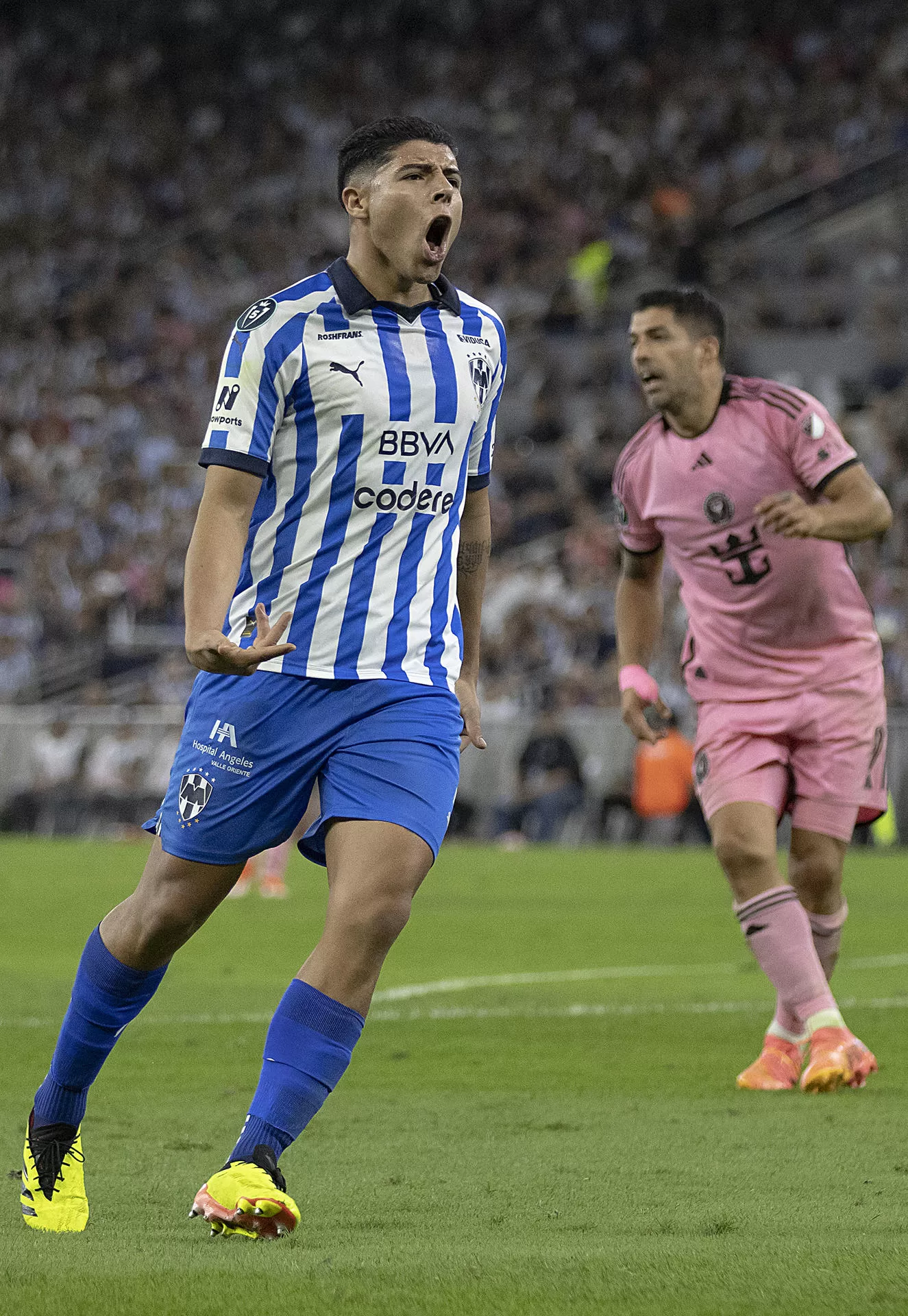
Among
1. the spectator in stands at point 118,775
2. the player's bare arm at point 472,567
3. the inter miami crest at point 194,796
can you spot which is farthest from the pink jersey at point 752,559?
the spectator in stands at point 118,775

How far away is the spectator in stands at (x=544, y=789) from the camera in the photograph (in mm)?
19438

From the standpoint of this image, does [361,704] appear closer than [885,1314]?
No

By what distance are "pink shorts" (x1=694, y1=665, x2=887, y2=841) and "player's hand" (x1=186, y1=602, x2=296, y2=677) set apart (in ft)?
9.73

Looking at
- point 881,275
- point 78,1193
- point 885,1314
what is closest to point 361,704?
point 78,1193

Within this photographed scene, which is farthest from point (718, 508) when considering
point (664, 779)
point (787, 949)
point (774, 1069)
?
point (664, 779)

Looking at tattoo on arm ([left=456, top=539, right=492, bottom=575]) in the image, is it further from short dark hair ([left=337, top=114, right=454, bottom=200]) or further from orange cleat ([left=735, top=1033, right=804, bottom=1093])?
orange cleat ([left=735, top=1033, right=804, bottom=1093])

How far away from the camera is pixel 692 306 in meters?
6.61

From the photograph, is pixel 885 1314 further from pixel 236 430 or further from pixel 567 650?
pixel 567 650

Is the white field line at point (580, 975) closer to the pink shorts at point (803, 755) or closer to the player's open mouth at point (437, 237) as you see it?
the pink shorts at point (803, 755)

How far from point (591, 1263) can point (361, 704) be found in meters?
1.21

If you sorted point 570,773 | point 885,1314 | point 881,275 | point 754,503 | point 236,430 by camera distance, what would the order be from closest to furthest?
point 885,1314 → point 236,430 → point 754,503 → point 570,773 → point 881,275

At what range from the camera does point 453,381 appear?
4.30m

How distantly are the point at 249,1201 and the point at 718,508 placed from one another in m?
3.49

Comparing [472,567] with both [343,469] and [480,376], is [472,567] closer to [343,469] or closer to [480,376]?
[480,376]
